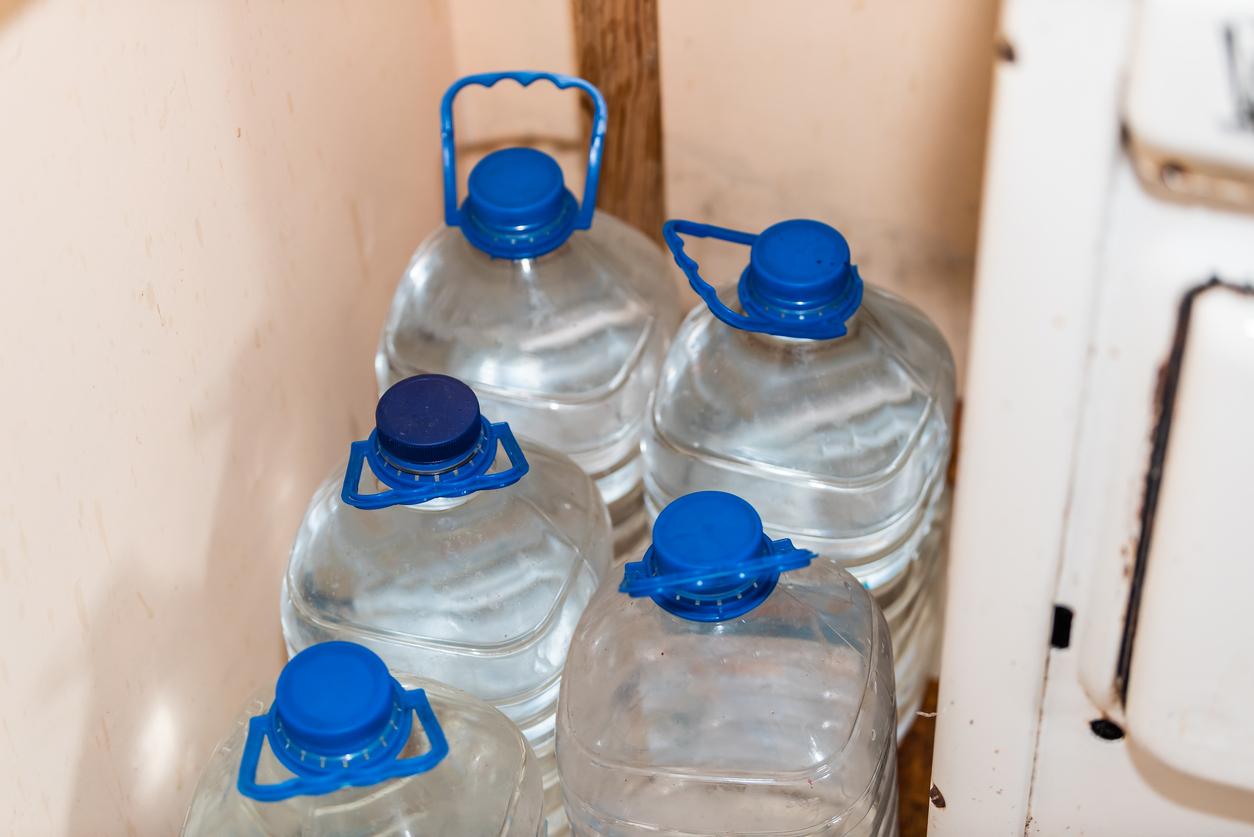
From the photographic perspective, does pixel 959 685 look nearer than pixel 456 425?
Yes

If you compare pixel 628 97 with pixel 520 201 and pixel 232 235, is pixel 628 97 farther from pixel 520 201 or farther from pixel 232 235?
pixel 232 235

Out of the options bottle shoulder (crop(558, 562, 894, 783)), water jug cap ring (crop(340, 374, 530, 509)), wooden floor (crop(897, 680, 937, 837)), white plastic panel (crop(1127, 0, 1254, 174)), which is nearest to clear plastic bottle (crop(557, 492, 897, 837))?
bottle shoulder (crop(558, 562, 894, 783))

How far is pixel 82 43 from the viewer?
0.62m

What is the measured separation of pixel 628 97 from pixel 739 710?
1.68 feet

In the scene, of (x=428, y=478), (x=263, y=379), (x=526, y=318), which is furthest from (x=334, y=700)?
(x=526, y=318)

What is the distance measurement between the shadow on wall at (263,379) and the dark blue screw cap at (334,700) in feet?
0.39

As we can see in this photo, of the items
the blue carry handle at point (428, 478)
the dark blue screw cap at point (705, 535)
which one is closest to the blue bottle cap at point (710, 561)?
the dark blue screw cap at point (705, 535)

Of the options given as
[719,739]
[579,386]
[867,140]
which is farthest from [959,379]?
[719,739]

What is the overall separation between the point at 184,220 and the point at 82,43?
0.13 meters

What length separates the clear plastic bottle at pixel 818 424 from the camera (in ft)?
2.97

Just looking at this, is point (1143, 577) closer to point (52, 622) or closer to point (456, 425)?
point (456, 425)

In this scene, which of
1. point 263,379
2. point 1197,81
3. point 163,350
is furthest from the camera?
point 263,379

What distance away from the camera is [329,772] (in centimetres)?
62

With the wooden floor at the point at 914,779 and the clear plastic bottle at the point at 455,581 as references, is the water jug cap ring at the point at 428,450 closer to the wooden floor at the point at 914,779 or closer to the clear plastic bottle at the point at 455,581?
the clear plastic bottle at the point at 455,581
